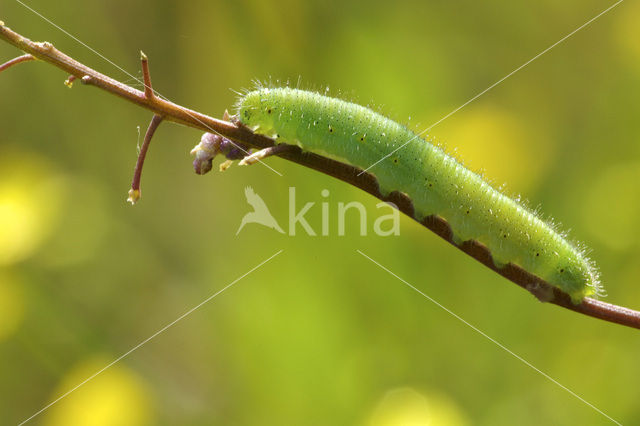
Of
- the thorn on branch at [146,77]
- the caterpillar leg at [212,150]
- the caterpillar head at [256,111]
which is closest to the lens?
the thorn on branch at [146,77]

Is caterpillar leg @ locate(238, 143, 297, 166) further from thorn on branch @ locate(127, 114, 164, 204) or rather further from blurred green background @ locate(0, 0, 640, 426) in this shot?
blurred green background @ locate(0, 0, 640, 426)

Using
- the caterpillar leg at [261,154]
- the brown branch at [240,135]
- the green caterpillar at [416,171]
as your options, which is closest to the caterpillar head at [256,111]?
the green caterpillar at [416,171]

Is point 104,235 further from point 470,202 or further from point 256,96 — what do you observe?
point 470,202

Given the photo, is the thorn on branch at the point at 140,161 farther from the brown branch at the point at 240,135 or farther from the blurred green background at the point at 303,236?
the blurred green background at the point at 303,236

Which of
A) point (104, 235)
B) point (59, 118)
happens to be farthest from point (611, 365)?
point (59, 118)

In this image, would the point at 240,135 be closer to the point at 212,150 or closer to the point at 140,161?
the point at 212,150

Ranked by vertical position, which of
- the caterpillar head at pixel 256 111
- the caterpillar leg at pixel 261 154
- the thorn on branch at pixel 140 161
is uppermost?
the caterpillar head at pixel 256 111

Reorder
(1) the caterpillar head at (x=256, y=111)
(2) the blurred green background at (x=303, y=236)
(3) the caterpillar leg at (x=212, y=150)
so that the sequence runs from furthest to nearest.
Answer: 1. (2) the blurred green background at (x=303, y=236)
2. (1) the caterpillar head at (x=256, y=111)
3. (3) the caterpillar leg at (x=212, y=150)

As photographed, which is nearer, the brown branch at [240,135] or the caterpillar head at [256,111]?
the brown branch at [240,135]

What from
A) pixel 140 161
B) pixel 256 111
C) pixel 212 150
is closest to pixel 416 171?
pixel 256 111
